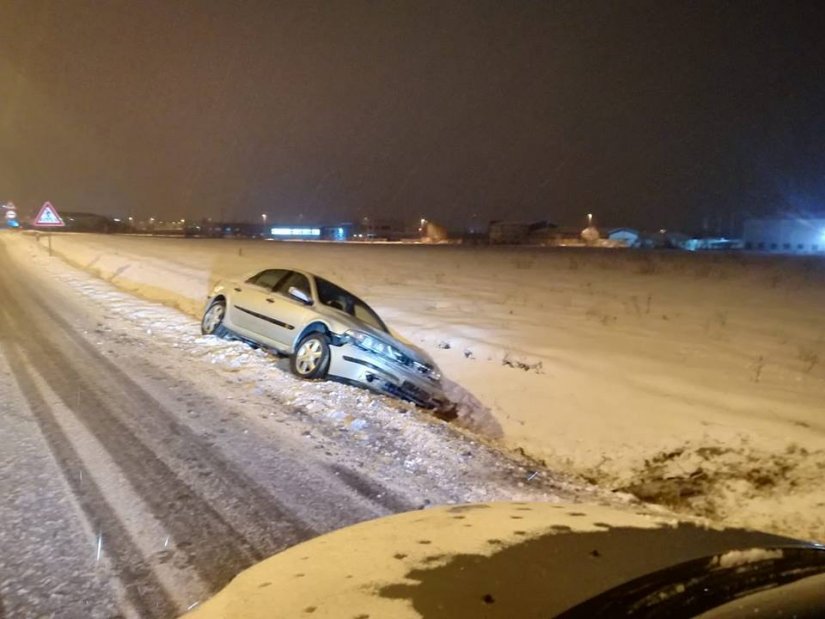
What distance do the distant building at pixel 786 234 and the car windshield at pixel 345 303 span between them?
88.8 meters

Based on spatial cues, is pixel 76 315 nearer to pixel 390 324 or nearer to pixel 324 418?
pixel 390 324

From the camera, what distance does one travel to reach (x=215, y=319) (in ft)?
44.7

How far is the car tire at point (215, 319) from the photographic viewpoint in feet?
44.0

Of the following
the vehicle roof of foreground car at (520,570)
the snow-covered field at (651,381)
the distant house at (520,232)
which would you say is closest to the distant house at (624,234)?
the distant house at (520,232)

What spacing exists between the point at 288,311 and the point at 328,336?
1212 mm

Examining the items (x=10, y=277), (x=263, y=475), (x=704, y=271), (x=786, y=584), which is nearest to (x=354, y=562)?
(x=786, y=584)

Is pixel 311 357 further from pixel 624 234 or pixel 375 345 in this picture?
pixel 624 234

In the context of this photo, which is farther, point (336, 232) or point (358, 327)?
point (336, 232)

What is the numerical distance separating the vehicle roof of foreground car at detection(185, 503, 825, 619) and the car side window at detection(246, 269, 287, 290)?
29.9 ft

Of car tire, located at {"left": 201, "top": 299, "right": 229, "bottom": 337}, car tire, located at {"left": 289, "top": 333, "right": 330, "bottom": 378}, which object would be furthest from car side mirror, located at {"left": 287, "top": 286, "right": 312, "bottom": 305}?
car tire, located at {"left": 201, "top": 299, "right": 229, "bottom": 337}

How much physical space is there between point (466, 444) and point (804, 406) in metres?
4.48

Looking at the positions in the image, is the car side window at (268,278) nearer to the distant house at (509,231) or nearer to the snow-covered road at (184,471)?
the snow-covered road at (184,471)

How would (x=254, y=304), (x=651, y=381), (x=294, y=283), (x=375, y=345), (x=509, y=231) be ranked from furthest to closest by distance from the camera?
(x=509, y=231)
(x=254, y=304)
(x=294, y=283)
(x=651, y=381)
(x=375, y=345)

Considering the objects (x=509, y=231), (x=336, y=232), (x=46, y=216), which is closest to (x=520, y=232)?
(x=509, y=231)
